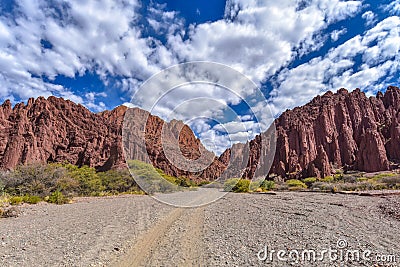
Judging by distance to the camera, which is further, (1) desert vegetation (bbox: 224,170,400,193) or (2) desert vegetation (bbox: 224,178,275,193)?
(2) desert vegetation (bbox: 224,178,275,193)

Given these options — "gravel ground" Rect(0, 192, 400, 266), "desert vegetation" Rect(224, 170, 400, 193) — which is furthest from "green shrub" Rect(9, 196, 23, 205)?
"desert vegetation" Rect(224, 170, 400, 193)

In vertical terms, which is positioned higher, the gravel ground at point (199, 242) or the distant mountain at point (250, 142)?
the distant mountain at point (250, 142)

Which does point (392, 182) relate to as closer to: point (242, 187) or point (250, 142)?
point (242, 187)

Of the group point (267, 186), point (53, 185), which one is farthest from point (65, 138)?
point (267, 186)

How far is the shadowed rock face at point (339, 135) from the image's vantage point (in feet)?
210

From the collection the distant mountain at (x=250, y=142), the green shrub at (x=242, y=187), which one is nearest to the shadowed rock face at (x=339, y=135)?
the distant mountain at (x=250, y=142)

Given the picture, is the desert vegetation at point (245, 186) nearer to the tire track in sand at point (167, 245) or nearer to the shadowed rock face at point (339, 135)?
the shadowed rock face at point (339, 135)

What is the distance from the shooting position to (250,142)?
51.6 meters

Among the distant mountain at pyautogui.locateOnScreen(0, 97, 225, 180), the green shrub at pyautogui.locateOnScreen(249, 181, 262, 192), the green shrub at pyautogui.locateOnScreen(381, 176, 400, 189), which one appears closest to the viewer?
the green shrub at pyautogui.locateOnScreen(381, 176, 400, 189)

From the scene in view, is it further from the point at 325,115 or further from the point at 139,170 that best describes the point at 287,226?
the point at 325,115

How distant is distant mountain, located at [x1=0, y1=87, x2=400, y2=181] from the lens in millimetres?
59688

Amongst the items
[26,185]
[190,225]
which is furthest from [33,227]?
[26,185]

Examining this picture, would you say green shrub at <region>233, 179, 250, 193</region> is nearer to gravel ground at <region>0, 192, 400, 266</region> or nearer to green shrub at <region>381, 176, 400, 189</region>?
green shrub at <region>381, 176, 400, 189</region>

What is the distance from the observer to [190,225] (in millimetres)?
11438
